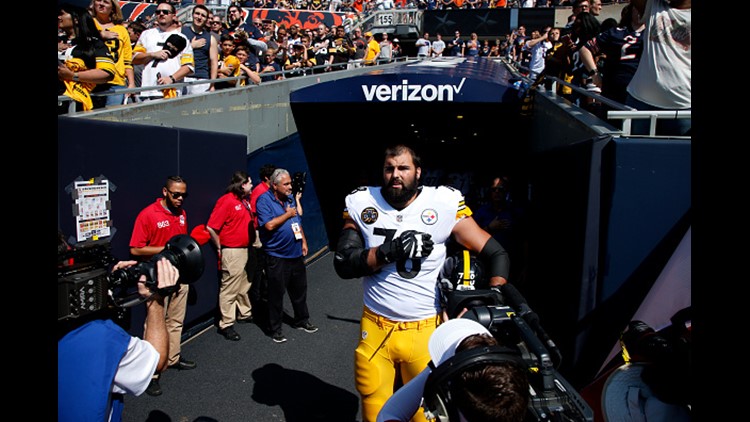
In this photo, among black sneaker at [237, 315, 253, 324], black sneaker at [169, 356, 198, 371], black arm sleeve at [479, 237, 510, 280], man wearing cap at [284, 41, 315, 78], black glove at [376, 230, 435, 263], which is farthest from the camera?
man wearing cap at [284, 41, 315, 78]

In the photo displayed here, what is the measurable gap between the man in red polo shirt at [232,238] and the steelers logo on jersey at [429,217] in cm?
324

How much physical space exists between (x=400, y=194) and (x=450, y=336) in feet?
5.28

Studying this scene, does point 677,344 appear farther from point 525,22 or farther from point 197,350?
point 525,22

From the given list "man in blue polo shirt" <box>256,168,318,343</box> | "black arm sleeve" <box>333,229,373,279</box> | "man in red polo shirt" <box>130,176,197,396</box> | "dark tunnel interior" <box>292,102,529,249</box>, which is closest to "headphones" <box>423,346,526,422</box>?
"black arm sleeve" <box>333,229,373,279</box>

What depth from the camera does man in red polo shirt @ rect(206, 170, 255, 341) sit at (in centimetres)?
599

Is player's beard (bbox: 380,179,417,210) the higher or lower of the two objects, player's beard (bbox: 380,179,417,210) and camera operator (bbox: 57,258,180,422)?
Answer: the higher

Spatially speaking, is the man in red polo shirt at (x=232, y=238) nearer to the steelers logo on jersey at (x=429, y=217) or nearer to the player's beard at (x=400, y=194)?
the player's beard at (x=400, y=194)

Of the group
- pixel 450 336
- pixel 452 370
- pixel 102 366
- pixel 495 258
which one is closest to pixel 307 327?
pixel 495 258

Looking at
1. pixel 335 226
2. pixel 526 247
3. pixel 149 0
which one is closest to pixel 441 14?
pixel 149 0

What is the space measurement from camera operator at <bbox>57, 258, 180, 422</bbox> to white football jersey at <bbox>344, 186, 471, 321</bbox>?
1.39m

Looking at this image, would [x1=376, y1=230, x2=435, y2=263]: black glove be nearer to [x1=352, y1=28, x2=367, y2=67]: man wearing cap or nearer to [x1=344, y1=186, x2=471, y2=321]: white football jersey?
[x1=344, y1=186, x2=471, y2=321]: white football jersey

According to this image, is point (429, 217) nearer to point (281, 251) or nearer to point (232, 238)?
point (281, 251)

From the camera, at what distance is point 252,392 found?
4.85 m

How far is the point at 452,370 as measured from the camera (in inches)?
61.5
